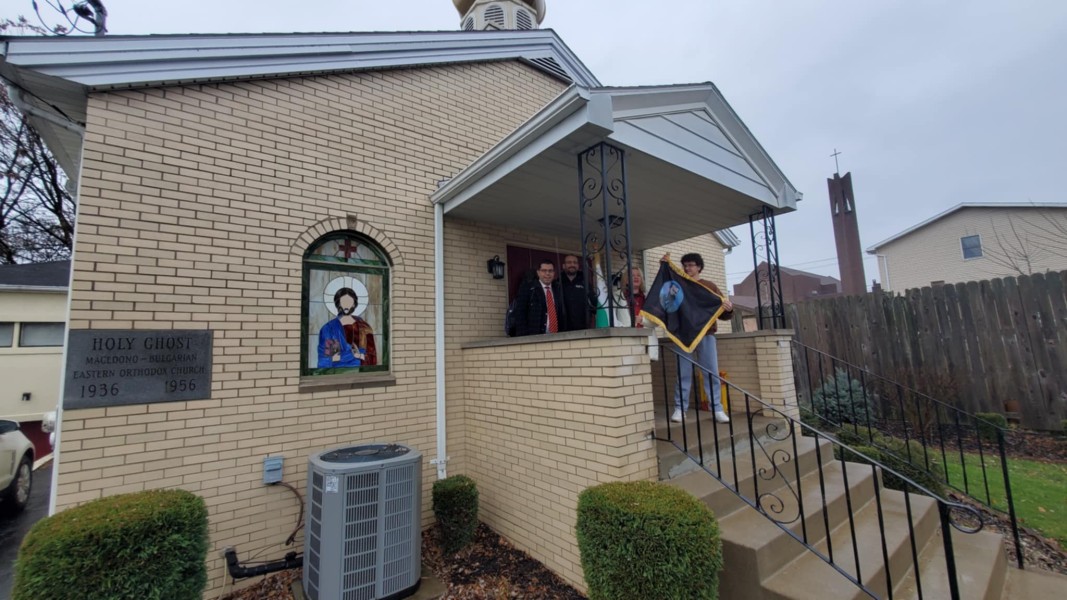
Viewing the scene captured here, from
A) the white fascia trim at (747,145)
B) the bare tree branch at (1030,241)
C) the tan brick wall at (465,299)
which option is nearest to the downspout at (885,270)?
the bare tree branch at (1030,241)

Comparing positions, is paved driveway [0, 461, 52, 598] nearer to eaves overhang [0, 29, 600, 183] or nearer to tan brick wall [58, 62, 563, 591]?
tan brick wall [58, 62, 563, 591]

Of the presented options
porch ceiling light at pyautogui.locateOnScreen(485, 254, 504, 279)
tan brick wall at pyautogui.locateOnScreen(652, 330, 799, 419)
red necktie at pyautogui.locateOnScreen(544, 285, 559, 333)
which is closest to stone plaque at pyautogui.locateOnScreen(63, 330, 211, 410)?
porch ceiling light at pyautogui.locateOnScreen(485, 254, 504, 279)

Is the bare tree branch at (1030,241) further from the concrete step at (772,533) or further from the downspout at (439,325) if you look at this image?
the downspout at (439,325)

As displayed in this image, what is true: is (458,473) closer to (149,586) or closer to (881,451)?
(149,586)

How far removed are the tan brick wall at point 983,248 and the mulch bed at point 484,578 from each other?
20394 mm

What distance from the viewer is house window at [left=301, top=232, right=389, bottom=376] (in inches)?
157

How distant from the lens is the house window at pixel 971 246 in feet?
60.9

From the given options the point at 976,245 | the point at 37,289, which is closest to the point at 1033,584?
the point at 37,289

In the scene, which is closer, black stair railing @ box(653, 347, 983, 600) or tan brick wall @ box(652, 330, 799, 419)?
black stair railing @ box(653, 347, 983, 600)

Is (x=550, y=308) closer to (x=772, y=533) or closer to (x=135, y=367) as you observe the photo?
(x=772, y=533)

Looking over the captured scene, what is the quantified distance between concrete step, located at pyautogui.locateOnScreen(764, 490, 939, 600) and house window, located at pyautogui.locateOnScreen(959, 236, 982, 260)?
21.9 metres

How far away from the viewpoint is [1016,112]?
13.8 metres

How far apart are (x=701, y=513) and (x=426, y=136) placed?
14.7ft

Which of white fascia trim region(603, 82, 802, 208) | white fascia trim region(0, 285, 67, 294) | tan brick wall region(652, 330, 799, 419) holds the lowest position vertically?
tan brick wall region(652, 330, 799, 419)
